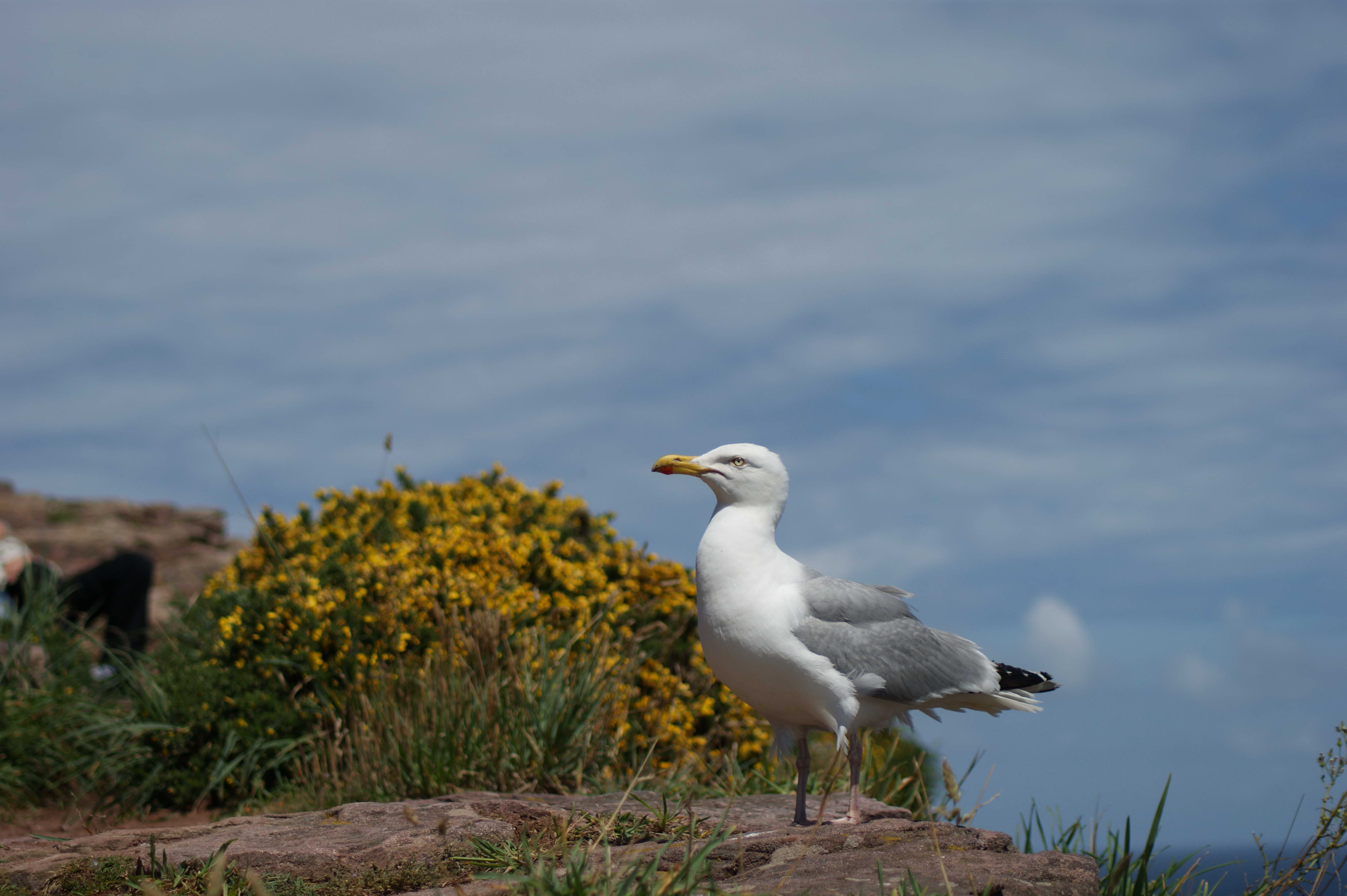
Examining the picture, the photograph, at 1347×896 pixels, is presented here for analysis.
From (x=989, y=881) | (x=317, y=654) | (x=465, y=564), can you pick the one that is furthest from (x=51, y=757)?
(x=989, y=881)

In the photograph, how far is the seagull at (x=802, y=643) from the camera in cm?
469

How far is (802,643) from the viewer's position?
4699mm

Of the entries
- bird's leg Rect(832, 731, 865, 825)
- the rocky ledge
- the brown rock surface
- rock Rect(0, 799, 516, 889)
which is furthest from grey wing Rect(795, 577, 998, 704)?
the brown rock surface

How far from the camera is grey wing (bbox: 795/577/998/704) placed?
15.5 feet

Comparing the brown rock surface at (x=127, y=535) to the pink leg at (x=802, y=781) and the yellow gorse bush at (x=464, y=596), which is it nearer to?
the yellow gorse bush at (x=464, y=596)

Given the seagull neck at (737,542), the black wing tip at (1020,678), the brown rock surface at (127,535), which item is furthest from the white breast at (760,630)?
the brown rock surface at (127,535)

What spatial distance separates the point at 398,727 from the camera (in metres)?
6.36

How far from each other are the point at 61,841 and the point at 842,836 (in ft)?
12.2

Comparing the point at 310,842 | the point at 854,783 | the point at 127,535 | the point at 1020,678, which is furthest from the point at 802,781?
the point at 127,535

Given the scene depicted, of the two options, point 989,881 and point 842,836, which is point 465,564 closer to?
point 842,836

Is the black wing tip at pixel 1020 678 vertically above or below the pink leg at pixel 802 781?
above

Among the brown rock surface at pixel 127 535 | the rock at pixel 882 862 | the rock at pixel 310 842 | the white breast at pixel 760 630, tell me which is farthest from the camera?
the brown rock surface at pixel 127 535

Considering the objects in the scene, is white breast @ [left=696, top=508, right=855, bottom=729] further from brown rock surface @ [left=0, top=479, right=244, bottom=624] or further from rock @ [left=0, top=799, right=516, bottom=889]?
brown rock surface @ [left=0, top=479, right=244, bottom=624]

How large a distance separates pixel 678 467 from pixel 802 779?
1.53 metres
